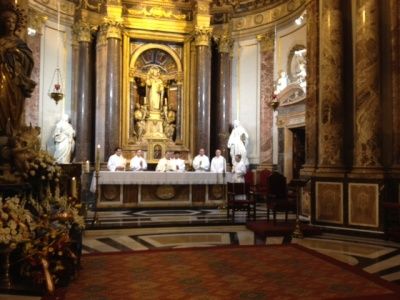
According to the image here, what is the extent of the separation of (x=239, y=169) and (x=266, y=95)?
9.67 feet

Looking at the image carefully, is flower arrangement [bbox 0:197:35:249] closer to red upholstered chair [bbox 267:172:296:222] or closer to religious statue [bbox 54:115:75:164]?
red upholstered chair [bbox 267:172:296:222]

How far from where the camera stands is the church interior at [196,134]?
514cm

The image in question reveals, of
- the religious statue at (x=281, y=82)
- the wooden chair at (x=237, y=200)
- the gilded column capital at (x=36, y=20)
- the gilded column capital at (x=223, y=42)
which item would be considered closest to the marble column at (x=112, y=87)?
the gilded column capital at (x=36, y=20)

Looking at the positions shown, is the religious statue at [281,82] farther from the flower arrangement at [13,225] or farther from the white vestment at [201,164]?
the flower arrangement at [13,225]

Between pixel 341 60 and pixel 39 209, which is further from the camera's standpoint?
pixel 341 60

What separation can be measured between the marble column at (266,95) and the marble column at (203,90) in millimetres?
1996

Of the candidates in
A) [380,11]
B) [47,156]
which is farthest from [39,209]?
[380,11]

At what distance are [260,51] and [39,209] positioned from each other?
39.0 feet

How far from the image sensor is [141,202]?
11.8 meters

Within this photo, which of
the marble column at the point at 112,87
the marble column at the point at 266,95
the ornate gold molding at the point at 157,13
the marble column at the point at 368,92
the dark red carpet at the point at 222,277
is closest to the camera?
the dark red carpet at the point at 222,277

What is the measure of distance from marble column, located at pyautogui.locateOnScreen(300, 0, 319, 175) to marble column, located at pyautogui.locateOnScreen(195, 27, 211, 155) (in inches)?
216

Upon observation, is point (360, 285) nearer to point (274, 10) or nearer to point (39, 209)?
point (39, 209)

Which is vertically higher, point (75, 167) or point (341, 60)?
point (341, 60)

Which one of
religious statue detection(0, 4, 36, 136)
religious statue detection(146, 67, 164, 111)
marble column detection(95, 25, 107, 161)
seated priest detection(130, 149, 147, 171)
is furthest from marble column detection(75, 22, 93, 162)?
religious statue detection(0, 4, 36, 136)
